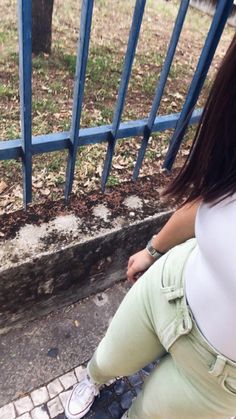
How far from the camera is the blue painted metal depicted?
1606mm

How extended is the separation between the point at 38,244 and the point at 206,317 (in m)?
0.88

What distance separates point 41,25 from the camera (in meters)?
3.17

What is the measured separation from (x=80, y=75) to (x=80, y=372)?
1347 mm

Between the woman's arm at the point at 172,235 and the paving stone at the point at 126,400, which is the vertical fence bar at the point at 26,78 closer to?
the woman's arm at the point at 172,235

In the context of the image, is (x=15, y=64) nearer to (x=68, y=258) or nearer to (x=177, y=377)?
(x=68, y=258)

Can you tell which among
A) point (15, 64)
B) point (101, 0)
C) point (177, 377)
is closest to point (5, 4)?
point (101, 0)

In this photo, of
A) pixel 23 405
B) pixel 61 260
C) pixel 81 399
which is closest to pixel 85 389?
pixel 81 399

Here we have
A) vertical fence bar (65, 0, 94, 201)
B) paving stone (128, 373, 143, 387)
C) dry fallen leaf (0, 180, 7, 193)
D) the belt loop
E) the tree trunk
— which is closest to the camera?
the belt loop

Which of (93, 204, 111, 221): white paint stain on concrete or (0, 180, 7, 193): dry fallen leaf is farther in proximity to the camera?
(0, 180, 7, 193): dry fallen leaf

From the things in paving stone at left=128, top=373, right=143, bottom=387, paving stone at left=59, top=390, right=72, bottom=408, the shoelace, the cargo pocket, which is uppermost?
paving stone at left=59, top=390, right=72, bottom=408

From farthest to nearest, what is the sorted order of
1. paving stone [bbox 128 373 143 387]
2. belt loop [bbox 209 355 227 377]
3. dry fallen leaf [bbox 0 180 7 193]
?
dry fallen leaf [bbox 0 180 7 193] → paving stone [bbox 128 373 143 387] → belt loop [bbox 209 355 227 377]

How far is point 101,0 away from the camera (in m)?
4.55

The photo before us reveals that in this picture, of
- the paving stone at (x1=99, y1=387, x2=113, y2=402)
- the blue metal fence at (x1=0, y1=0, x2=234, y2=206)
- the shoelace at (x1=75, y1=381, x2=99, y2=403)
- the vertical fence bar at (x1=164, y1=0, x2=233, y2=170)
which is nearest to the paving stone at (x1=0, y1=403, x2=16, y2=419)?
the shoelace at (x1=75, y1=381, x2=99, y2=403)

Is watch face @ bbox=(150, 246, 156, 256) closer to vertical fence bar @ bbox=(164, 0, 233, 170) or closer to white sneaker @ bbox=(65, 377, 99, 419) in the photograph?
vertical fence bar @ bbox=(164, 0, 233, 170)
